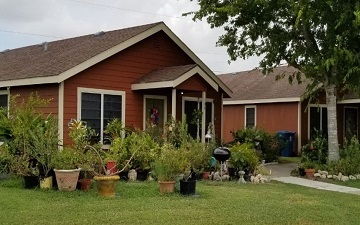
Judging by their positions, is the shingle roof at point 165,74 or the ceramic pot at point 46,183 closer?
the ceramic pot at point 46,183

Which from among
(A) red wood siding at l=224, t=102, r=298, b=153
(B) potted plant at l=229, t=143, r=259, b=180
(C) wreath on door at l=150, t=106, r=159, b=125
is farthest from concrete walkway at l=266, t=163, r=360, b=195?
(A) red wood siding at l=224, t=102, r=298, b=153

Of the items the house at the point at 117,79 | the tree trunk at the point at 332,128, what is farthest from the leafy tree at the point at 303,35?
the house at the point at 117,79

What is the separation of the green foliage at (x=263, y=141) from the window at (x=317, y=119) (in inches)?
153

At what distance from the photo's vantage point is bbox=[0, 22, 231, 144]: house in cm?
1362

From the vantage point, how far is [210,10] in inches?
575

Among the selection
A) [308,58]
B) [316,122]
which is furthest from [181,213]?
[316,122]

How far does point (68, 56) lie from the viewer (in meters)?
14.8

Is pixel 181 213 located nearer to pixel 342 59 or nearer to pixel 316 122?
pixel 342 59

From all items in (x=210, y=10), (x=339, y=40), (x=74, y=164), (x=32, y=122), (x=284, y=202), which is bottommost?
(x=284, y=202)

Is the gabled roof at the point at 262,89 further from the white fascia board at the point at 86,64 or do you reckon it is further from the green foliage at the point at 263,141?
the white fascia board at the point at 86,64

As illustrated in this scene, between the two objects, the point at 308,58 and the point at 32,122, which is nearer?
the point at 32,122

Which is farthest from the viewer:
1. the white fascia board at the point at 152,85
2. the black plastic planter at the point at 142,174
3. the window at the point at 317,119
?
the window at the point at 317,119

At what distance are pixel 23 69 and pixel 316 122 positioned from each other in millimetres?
12509

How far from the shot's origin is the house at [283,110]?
21.2 m
